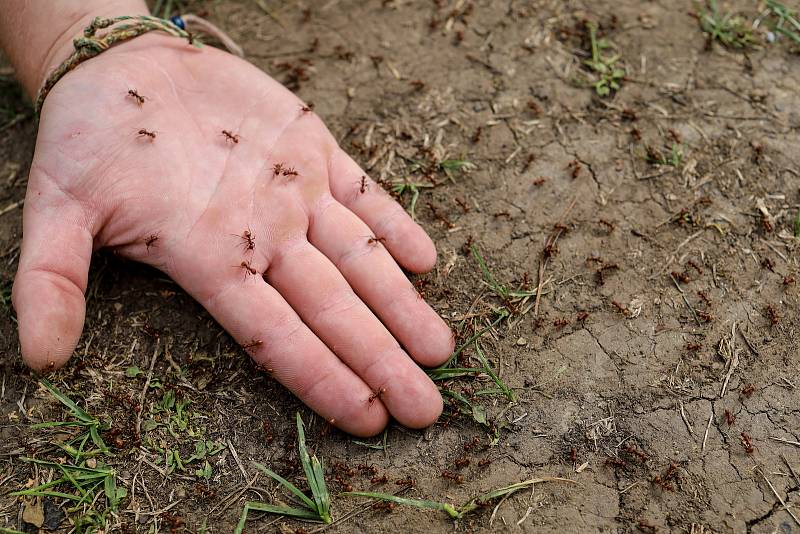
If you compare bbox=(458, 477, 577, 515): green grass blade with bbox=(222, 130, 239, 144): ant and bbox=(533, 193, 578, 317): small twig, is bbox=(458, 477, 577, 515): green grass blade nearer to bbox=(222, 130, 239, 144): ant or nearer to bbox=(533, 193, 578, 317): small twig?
bbox=(533, 193, 578, 317): small twig

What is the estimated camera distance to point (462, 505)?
3924 mm

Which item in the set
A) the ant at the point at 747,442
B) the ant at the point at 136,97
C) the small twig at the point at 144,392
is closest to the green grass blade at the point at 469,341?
the ant at the point at 747,442

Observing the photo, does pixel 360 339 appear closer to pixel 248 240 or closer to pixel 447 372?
pixel 447 372

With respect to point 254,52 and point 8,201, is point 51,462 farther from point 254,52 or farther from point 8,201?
point 254,52

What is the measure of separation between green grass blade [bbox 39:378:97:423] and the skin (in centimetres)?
49

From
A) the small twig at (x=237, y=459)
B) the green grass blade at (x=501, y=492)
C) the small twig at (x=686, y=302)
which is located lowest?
the green grass blade at (x=501, y=492)

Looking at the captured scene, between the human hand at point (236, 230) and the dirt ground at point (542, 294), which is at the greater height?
the human hand at point (236, 230)

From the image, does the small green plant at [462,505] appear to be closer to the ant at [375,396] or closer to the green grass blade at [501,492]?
the green grass blade at [501,492]

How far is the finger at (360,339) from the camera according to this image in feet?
13.2

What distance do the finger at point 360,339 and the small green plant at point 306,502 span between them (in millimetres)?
460

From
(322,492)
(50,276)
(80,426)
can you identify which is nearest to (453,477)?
(322,492)

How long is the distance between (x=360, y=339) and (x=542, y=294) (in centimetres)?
137

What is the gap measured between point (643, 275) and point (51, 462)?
12.5 ft

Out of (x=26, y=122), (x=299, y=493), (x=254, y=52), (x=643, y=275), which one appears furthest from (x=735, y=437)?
(x=26, y=122)
